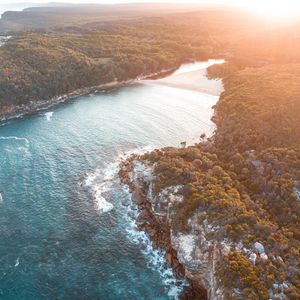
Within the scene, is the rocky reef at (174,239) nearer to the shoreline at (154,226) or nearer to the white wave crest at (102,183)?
the shoreline at (154,226)

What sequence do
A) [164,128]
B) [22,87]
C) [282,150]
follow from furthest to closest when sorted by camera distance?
[22,87] → [164,128] → [282,150]

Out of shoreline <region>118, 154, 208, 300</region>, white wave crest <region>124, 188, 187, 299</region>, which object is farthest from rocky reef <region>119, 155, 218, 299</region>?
white wave crest <region>124, 188, 187, 299</region>

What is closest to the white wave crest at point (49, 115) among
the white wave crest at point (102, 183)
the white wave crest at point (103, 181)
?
the white wave crest at point (103, 181)

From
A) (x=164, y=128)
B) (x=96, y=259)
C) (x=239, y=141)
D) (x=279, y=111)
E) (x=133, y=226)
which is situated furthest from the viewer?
(x=164, y=128)

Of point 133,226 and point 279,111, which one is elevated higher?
point 279,111

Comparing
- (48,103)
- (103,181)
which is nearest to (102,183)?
(103,181)

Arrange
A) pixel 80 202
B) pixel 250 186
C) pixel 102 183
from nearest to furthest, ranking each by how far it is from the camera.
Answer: pixel 250 186 < pixel 80 202 < pixel 102 183

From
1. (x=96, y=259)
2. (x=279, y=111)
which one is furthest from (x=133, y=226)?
(x=279, y=111)

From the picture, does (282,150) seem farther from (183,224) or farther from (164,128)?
(164,128)

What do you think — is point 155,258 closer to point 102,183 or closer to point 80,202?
point 80,202
